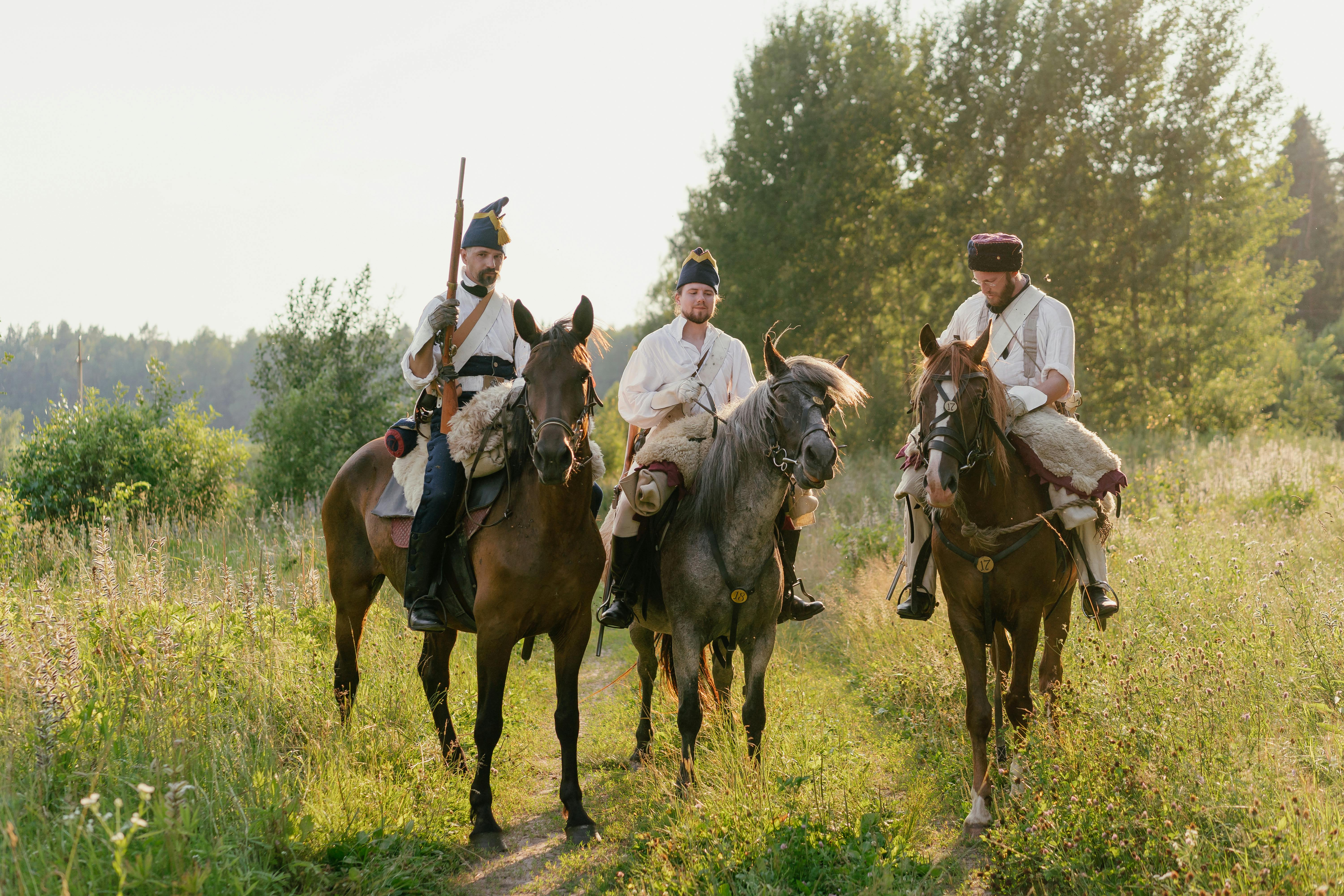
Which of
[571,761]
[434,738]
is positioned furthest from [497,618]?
[434,738]

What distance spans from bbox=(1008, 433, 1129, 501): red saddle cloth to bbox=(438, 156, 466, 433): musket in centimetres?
343

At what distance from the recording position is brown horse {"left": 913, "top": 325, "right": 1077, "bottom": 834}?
15.0ft

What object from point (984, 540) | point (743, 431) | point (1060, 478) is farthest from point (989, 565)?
point (743, 431)

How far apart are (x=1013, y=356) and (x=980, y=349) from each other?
83cm

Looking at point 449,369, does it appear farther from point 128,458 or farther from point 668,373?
point 128,458

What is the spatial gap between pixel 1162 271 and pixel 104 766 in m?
21.6

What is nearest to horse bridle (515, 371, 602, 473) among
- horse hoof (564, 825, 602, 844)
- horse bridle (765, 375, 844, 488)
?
horse bridle (765, 375, 844, 488)

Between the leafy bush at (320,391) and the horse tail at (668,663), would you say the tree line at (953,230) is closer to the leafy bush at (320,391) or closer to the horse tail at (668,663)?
the leafy bush at (320,391)

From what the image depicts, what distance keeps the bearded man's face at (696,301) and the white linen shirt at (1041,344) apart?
1.56 meters

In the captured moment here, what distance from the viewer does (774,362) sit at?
4.88 metres

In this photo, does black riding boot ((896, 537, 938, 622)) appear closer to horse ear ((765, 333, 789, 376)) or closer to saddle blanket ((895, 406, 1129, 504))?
saddle blanket ((895, 406, 1129, 504))

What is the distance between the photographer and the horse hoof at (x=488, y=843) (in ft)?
15.3

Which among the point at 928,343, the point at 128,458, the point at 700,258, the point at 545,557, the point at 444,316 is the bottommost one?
the point at 545,557

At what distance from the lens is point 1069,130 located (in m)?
20.4
